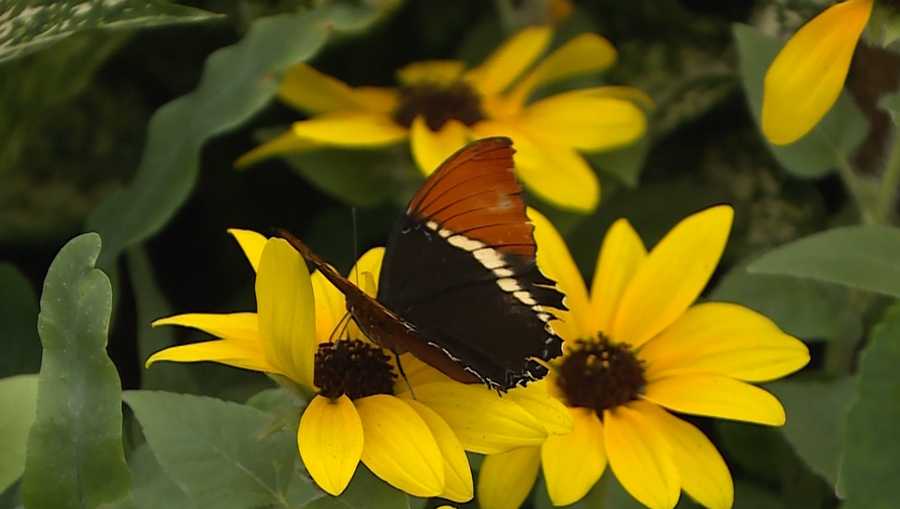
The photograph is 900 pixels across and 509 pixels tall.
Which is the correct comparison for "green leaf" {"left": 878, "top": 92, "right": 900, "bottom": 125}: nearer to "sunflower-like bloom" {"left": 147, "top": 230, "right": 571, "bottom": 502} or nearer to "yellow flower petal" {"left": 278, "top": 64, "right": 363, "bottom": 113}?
"sunflower-like bloom" {"left": 147, "top": 230, "right": 571, "bottom": 502}

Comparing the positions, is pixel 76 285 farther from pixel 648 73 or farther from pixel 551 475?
pixel 648 73

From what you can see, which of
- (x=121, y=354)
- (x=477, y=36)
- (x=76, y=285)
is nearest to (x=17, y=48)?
(x=76, y=285)

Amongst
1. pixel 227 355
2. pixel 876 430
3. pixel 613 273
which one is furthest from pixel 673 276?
pixel 227 355

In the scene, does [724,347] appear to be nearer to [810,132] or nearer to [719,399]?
[719,399]

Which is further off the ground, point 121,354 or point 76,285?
point 76,285

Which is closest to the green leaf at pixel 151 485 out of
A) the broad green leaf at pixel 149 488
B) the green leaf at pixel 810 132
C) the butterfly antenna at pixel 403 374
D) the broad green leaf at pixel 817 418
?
the broad green leaf at pixel 149 488

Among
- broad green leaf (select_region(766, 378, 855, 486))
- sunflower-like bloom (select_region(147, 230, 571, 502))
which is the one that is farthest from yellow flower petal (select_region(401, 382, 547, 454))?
broad green leaf (select_region(766, 378, 855, 486))
